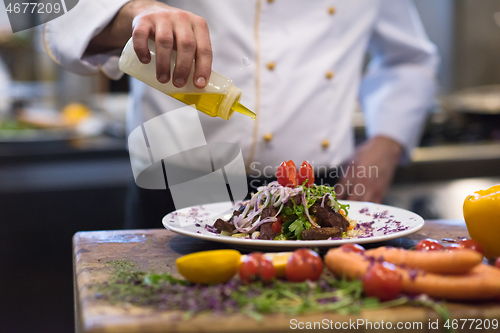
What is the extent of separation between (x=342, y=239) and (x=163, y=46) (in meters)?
0.53

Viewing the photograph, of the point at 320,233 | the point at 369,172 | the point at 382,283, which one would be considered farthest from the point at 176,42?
the point at 369,172

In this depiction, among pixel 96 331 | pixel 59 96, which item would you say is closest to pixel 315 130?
pixel 96 331

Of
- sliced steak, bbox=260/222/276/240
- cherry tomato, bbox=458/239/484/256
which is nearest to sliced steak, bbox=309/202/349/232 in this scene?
sliced steak, bbox=260/222/276/240

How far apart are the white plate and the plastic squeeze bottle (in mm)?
275

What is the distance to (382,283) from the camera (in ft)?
2.37

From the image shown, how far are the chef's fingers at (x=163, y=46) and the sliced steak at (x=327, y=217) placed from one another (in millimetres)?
441

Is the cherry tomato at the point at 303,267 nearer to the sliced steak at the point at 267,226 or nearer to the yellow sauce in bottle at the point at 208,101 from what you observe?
the sliced steak at the point at 267,226

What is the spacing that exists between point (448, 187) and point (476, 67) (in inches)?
72.6

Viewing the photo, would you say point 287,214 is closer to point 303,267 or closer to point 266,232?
point 266,232

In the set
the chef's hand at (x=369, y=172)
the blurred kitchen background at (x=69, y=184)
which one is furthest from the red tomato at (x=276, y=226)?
the blurred kitchen background at (x=69, y=184)

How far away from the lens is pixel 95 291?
0.80 metres

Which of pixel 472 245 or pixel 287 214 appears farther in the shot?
pixel 287 214

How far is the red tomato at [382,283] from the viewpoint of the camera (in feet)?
2.37

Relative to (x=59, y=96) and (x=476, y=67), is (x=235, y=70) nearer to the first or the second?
(x=476, y=67)
